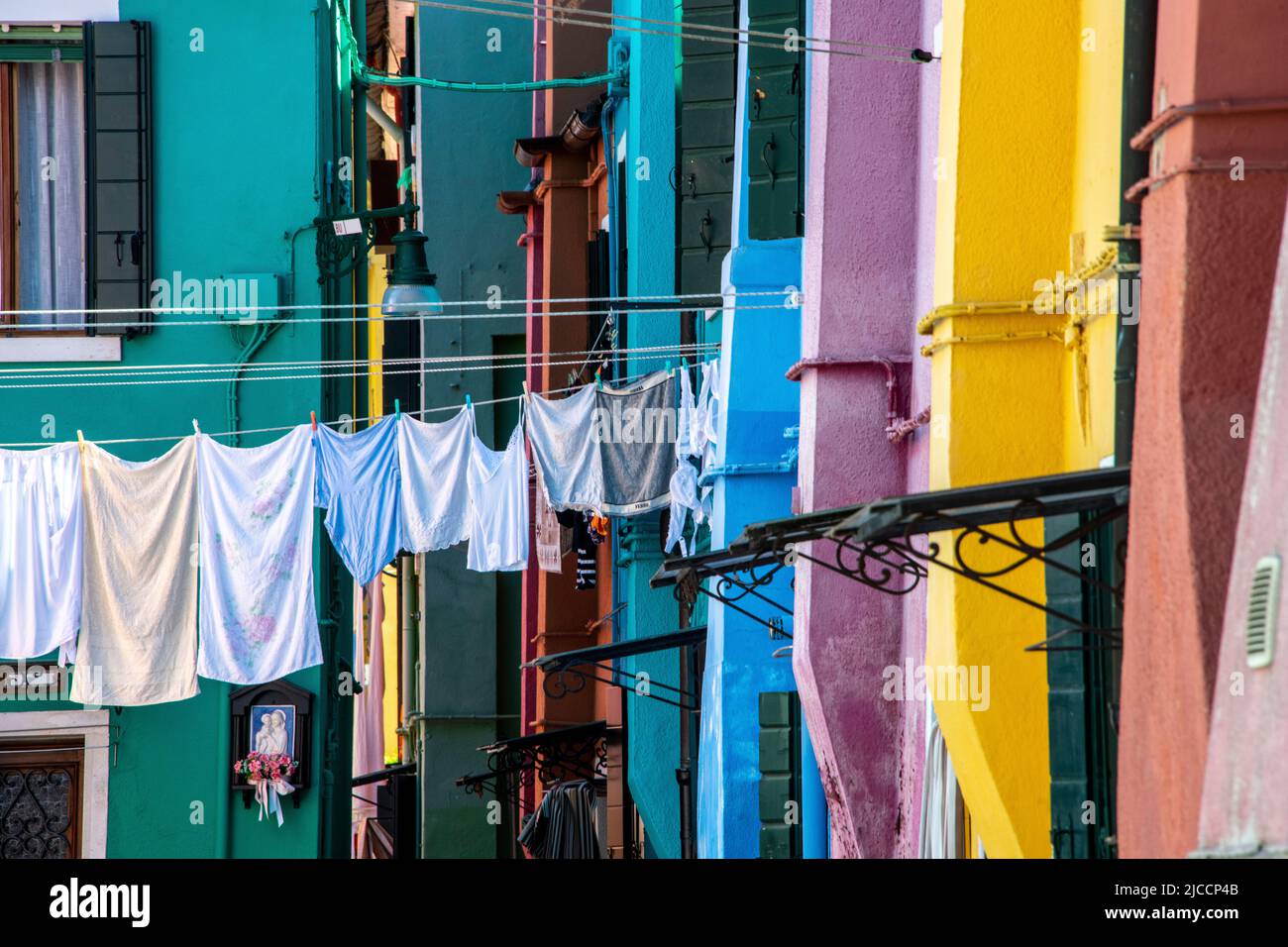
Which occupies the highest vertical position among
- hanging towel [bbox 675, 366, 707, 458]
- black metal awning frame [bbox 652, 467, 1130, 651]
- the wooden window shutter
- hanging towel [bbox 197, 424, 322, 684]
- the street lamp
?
the wooden window shutter

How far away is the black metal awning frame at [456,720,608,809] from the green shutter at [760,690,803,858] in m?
7.32

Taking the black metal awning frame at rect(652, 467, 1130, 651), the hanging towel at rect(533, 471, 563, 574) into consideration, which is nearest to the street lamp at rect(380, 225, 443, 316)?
the hanging towel at rect(533, 471, 563, 574)

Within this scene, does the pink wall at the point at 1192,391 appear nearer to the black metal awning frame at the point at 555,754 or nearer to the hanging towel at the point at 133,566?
the hanging towel at the point at 133,566

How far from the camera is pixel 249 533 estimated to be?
1666cm

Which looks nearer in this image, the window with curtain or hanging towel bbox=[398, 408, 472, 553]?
hanging towel bbox=[398, 408, 472, 553]

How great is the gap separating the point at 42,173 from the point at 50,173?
3.0 inches

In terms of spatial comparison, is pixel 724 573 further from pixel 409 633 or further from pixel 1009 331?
pixel 409 633

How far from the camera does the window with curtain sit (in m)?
19.2

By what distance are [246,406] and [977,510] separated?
11596 millimetres

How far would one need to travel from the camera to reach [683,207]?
16.5 m

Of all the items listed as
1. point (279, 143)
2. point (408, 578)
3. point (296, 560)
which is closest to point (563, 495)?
point (296, 560)

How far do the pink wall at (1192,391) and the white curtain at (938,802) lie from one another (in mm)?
3436

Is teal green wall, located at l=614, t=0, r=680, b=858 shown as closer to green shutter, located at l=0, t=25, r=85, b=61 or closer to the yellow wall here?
green shutter, located at l=0, t=25, r=85, b=61

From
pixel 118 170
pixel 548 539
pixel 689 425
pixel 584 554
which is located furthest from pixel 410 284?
pixel 584 554
